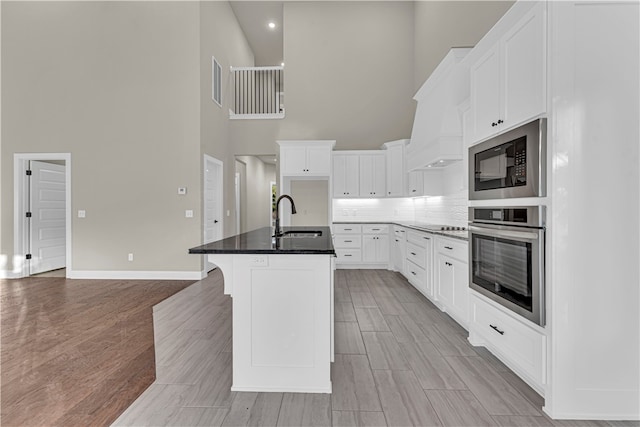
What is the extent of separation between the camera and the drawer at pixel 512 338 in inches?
69.4

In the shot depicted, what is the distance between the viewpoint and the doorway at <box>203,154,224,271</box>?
5.27m

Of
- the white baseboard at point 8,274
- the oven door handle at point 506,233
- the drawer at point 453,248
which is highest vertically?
the oven door handle at point 506,233

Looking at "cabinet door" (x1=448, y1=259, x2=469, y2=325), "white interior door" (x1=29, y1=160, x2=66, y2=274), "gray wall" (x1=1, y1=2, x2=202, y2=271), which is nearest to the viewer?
"cabinet door" (x1=448, y1=259, x2=469, y2=325)

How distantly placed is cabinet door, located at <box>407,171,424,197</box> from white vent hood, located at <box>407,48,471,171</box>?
0.76m

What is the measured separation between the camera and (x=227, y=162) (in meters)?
6.36

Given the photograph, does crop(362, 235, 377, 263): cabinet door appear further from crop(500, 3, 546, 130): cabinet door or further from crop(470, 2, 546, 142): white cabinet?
crop(500, 3, 546, 130): cabinet door

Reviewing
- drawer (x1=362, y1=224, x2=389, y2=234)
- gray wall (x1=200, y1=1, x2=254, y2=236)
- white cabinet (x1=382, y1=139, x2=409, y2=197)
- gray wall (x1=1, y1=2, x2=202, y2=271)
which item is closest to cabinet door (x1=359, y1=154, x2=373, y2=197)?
white cabinet (x1=382, y1=139, x2=409, y2=197)

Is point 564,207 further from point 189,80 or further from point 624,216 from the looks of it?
point 189,80

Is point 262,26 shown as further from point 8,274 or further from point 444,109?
point 8,274

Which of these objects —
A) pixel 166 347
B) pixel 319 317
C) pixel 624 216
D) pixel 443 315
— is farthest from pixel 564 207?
pixel 166 347

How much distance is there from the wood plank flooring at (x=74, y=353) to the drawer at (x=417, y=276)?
297 centimetres

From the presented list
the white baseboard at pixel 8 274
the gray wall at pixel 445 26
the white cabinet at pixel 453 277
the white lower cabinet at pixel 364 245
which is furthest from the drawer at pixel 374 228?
the white baseboard at pixel 8 274

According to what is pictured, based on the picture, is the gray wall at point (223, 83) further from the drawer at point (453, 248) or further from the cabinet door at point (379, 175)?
the drawer at point (453, 248)

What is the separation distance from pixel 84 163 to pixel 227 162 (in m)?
2.35
